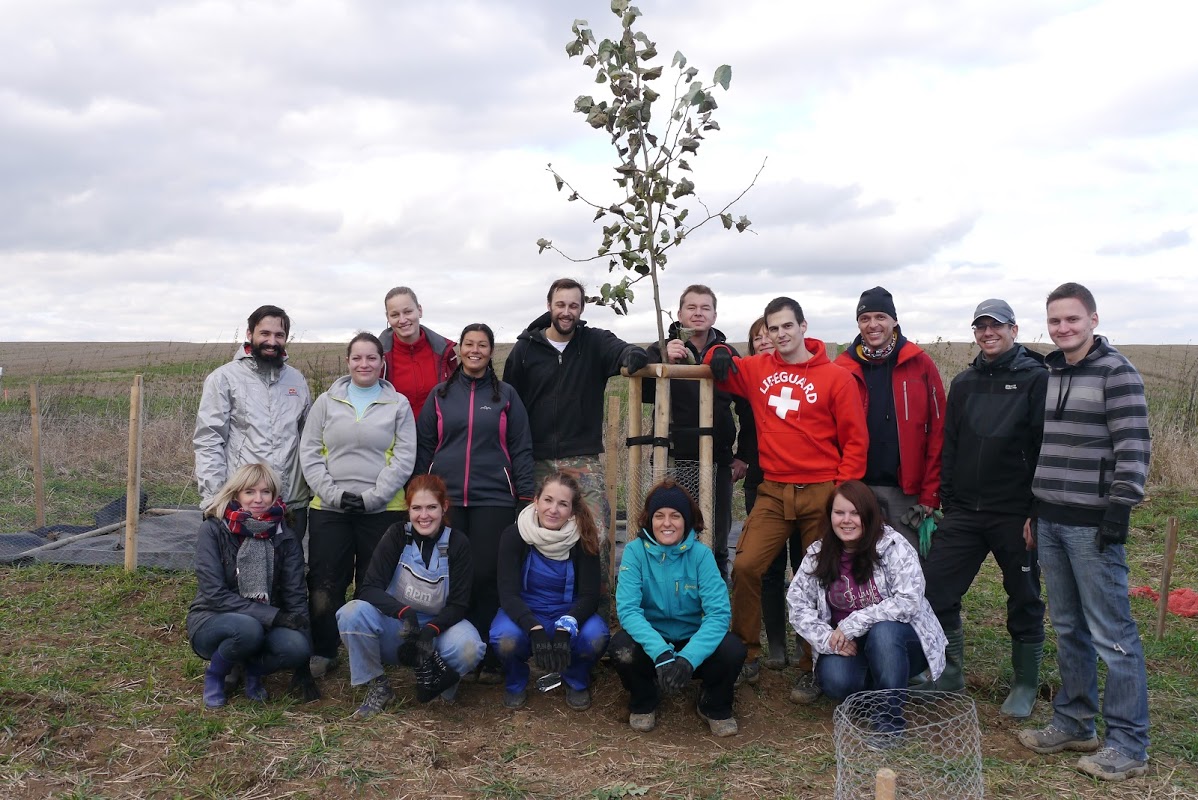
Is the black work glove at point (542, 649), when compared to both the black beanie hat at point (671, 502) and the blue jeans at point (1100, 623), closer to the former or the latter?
the black beanie hat at point (671, 502)

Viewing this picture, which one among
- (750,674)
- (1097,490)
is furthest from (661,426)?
(1097,490)

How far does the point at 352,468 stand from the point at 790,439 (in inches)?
90.0

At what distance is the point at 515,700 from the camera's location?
446 cm

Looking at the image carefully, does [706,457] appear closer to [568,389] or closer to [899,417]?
[568,389]

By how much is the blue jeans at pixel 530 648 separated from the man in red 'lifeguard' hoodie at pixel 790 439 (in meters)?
0.77

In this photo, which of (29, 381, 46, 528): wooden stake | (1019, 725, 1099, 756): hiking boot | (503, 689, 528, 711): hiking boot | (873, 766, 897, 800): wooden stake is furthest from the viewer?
(29, 381, 46, 528): wooden stake

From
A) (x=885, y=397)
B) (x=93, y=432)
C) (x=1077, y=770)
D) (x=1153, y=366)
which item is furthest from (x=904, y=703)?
(x=1153, y=366)

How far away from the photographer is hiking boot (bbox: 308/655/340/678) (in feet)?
15.6

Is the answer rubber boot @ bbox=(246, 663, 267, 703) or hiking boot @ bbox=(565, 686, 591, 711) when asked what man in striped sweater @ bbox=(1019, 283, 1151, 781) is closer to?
hiking boot @ bbox=(565, 686, 591, 711)

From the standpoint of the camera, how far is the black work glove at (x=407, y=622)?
14.1 feet

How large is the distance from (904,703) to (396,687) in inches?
101

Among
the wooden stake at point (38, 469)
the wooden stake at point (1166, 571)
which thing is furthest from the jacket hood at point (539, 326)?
the wooden stake at point (38, 469)

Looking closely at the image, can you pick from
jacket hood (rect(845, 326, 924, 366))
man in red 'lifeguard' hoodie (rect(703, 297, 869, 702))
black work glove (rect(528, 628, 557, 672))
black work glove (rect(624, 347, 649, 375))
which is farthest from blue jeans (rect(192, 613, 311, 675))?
jacket hood (rect(845, 326, 924, 366))

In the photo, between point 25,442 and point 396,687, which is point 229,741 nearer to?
point 396,687
